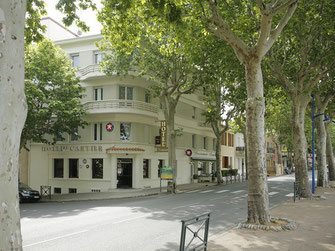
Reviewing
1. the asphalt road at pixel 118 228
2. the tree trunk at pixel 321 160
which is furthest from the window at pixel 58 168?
the tree trunk at pixel 321 160

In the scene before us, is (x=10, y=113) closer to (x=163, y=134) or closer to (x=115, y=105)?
(x=115, y=105)

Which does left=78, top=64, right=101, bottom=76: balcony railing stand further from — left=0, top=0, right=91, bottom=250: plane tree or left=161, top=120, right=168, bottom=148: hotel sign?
left=0, top=0, right=91, bottom=250: plane tree

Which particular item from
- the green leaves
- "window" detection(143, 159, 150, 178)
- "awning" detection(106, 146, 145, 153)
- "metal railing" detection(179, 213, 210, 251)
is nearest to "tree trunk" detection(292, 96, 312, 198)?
"metal railing" detection(179, 213, 210, 251)

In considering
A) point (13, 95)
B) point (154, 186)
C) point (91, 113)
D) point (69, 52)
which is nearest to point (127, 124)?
point (91, 113)

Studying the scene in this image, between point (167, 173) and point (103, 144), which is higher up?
point (103, 144)

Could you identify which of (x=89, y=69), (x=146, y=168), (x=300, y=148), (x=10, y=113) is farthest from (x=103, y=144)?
(x=10, y=113)

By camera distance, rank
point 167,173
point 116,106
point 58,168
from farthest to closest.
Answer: point 58,168 < point 116,106 < point 167,173

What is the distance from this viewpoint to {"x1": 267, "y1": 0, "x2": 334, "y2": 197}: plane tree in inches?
658

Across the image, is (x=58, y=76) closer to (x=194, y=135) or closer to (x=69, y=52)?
(x=69, y=52)

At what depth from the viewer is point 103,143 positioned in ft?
92.0

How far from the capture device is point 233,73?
2150 cm

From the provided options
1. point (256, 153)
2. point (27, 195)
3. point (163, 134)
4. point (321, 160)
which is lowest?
point (27, 195)

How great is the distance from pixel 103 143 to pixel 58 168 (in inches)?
223

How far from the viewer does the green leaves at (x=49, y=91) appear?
77.8 feet
